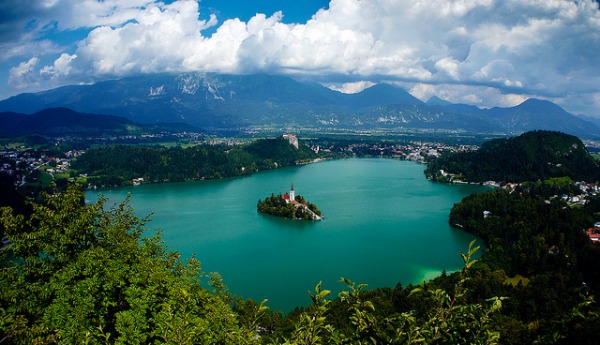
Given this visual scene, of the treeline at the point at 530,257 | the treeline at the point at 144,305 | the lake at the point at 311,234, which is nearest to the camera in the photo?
the treeline at the point at 144,305

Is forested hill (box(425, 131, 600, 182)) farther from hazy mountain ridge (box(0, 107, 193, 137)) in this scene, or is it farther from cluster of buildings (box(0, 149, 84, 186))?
hazy mountain ridge (box(0, 107, 193, 137))

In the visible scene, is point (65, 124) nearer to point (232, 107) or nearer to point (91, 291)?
point (232, 107)

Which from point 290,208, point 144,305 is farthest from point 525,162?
point 144,305

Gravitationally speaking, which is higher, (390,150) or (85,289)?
(85,289)

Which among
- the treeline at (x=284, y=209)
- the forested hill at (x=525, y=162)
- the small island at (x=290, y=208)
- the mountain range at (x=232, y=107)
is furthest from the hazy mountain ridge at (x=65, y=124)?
the forested hill at (x=525, y=162)

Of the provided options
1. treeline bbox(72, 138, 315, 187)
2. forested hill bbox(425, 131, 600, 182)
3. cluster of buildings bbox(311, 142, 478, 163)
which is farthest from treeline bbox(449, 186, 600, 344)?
cluster of buildings bbox(311, 142, 478, 163)

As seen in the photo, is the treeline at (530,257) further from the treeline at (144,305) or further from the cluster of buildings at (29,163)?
the cluster of buildings at (29,163)
